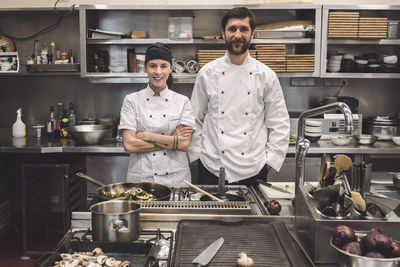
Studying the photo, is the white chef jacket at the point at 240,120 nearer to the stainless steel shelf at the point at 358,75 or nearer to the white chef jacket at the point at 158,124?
the white chef jacket at the point at 158,124

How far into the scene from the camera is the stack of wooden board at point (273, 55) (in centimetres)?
418

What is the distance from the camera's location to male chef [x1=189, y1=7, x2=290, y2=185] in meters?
3.00

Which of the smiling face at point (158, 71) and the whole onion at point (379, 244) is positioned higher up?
the smiling face at point (158, 71)

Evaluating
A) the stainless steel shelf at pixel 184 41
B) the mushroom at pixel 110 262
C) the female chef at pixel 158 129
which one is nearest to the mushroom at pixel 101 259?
the mushroom at pixel 110 262

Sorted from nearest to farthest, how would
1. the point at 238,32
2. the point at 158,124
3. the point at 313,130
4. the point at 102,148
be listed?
the point at 238,32 → the point at 158,124 → the point at 102,148 → the point at 313,130

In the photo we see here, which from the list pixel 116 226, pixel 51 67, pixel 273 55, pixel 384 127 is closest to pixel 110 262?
pixel 116 226

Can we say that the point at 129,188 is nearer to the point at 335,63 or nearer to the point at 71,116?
the point at 71,116

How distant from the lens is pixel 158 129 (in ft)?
9.77

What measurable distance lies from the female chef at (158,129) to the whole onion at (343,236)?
169 centimetres

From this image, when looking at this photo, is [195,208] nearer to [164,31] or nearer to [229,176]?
[229,176]

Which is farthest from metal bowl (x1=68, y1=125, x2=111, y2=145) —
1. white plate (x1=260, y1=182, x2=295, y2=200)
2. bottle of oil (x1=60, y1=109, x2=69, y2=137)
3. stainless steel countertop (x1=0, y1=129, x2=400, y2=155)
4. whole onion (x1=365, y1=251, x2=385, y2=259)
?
whole onion (x1=365, y1=251, x2=385, y2=259)

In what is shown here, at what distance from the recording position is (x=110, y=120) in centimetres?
455

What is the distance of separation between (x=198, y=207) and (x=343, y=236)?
2.27 ft

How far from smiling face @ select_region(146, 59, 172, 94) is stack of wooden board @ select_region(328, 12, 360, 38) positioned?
208 cm
